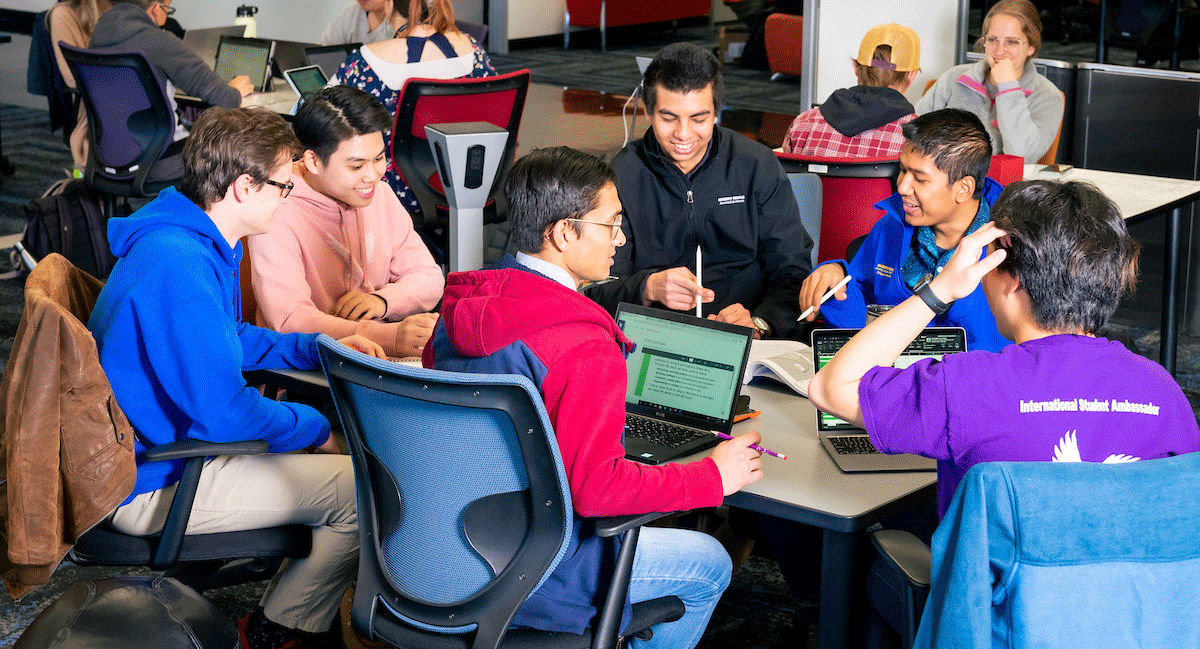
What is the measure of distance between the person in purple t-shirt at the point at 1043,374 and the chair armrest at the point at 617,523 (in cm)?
37

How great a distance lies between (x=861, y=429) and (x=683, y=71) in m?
1.22

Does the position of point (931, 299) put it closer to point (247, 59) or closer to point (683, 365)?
point (683, 365)

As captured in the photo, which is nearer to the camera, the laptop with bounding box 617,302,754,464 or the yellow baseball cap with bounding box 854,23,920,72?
the laptop with bounding box 617,302,754,464

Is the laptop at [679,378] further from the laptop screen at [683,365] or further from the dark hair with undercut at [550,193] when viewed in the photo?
the dark hair with undercut at [550,193]

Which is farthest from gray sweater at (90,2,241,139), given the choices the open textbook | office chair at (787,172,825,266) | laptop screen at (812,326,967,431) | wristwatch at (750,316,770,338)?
laptop screen at (812,326,967,431)

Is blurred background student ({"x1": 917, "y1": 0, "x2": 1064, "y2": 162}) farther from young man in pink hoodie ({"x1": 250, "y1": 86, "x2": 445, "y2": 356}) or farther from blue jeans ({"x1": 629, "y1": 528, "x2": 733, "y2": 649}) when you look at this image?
blue jeans ({"x1": 629, "y1": 528, "x2": 733, "y2": 649})

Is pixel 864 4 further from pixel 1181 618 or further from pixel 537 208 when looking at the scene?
pixel 1181 618

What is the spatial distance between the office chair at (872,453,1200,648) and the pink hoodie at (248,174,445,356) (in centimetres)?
149

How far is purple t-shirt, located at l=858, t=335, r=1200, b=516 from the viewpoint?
58.6 inches

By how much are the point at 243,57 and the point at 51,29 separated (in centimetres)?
116

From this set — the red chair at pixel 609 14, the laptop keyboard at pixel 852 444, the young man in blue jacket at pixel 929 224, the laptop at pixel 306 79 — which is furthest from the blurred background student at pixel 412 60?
the red chair at pixel 609 14

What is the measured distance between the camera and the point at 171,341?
6.47 ft

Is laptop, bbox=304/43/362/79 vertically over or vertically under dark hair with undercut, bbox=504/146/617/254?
over

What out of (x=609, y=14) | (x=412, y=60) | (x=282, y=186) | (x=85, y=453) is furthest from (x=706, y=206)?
(x=609, y=14)
